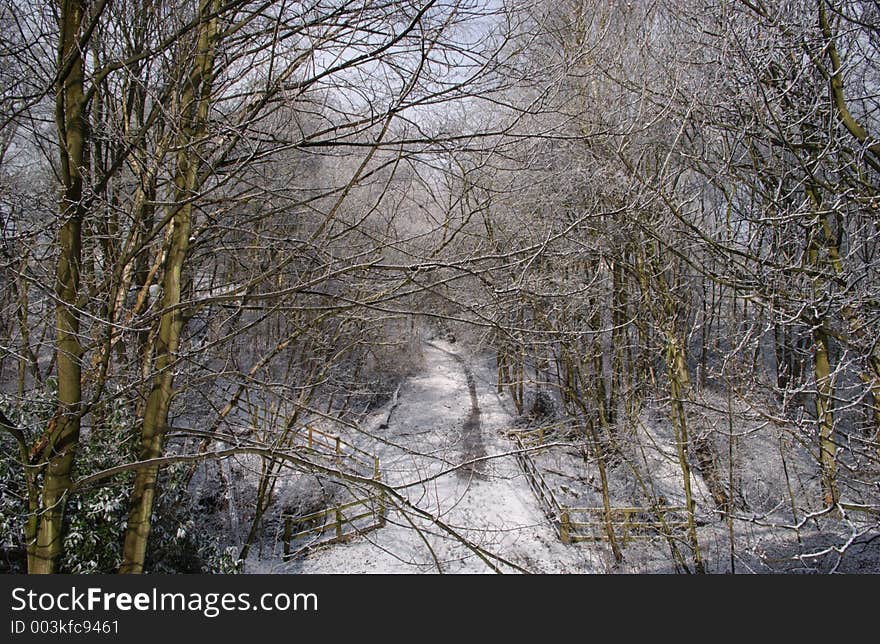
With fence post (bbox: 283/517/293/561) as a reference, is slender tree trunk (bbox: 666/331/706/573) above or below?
above

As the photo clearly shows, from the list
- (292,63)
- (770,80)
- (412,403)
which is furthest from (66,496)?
(412,403)

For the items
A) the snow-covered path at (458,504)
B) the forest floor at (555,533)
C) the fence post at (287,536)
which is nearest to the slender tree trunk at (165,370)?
the snow-covered path at (458,504)

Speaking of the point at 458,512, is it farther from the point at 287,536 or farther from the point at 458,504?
the point at 287,536

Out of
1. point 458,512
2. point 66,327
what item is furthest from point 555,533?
point 66,327

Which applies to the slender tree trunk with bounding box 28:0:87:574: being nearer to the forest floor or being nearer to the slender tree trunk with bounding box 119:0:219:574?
the slender tree trunk with bounding box 119:0:219:574

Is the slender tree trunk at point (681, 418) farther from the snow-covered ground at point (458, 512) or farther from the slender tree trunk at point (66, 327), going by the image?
the slender tree trunk at point (66, 327)

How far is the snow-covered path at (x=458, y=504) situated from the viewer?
17.7 feet

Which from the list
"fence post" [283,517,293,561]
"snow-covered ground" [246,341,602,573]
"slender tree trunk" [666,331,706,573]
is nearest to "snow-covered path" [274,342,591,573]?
"snow-covered ground" [246,341,602,573]

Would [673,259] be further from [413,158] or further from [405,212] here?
[413,158]

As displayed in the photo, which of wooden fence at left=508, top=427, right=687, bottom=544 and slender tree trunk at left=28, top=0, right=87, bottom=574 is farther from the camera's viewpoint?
wooden fence at left=508, top=427, right=687, bottom=544

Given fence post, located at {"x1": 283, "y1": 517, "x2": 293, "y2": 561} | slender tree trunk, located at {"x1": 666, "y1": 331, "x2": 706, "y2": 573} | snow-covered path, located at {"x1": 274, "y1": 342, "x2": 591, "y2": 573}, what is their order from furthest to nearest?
1. fence post, located at {"x1": 283, "y1": 517, "x2": 293, "y2": 561}
2. slender tree trunk, located at {"x1": 666, "y1": 331, "x2": 706, "y2": 573}
3. snow-covered path, located at {"x1": 274, "y1": 342, "x2": 591, "y2": 573}

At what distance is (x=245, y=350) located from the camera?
298 inches

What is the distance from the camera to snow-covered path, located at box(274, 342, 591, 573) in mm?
5402

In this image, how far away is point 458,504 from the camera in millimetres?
7000
